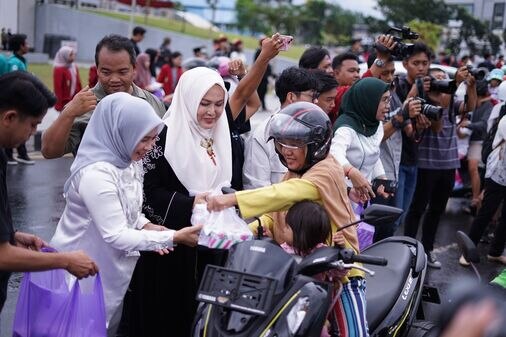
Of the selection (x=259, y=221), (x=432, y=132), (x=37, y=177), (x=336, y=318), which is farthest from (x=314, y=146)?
(x=37, y=177)

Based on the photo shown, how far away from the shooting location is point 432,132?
5770 mm

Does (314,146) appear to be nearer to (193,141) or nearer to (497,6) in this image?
(193,141)

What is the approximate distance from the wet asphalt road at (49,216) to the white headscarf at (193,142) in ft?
5.41

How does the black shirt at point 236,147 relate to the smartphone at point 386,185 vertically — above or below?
above

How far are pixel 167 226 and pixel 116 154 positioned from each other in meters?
0.68

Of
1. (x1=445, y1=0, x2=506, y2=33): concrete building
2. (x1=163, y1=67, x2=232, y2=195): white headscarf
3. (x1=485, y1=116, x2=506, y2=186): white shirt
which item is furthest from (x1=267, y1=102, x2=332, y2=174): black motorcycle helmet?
(x1=445, y1=0, x2=506, y2=33): concrete building

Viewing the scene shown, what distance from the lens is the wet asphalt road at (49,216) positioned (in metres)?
5.71

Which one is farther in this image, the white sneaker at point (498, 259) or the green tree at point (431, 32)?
the green tree at point (431, 32)

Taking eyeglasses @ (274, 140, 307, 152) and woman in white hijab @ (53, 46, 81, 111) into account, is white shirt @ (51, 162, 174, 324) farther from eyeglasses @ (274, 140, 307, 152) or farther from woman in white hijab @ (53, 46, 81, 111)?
woman in white hijab @ (53, 46, 81, 111)

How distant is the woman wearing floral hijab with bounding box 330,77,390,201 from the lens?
14.9ft

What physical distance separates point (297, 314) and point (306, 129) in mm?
833

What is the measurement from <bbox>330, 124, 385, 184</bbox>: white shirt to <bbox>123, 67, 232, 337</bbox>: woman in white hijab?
103 cm

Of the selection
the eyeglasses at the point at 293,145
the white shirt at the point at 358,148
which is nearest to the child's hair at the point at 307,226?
the eyeglasses at the point at 293,145

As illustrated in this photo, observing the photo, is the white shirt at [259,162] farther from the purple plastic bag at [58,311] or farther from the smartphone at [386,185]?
the purple plastic bag at [58,311]
